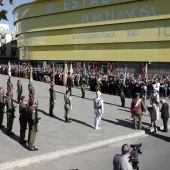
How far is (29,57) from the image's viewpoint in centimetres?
6366

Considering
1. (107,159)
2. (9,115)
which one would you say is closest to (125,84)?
(9,115)

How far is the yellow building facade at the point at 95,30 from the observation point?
4116cm

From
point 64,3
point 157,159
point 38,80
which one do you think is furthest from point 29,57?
point 157,159

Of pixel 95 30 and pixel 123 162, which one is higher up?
pixel 95 30

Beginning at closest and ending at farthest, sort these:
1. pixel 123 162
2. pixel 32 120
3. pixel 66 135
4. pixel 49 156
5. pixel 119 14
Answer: pixel 123 162
pixel 49 156
pixel 32 120
pixel 66 135
pixel 119 14

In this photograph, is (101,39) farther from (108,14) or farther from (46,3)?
(46,3)

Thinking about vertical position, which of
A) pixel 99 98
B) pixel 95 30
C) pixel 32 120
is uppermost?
pixel 95 30

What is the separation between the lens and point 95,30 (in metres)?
48.7

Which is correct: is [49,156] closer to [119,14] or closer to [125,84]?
[125,84]

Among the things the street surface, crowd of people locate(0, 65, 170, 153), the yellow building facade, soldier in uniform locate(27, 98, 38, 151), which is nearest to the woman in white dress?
crowd of people locate(0, 65, 170, 153)

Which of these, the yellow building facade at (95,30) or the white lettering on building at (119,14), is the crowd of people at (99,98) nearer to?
the yellow building facade at (95,30)

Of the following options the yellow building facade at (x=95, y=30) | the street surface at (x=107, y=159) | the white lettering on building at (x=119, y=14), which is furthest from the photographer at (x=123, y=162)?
the white lettering on building at (x=119, y=14)

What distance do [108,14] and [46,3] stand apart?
644 inches

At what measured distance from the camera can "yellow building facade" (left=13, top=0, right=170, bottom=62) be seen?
4116cm
